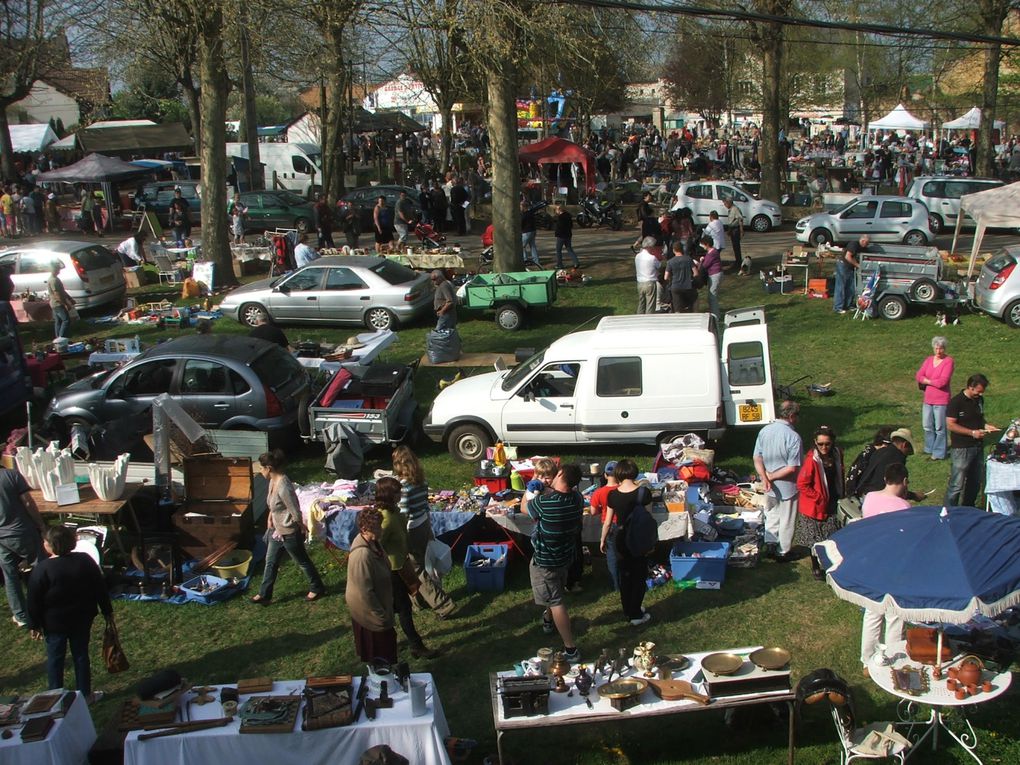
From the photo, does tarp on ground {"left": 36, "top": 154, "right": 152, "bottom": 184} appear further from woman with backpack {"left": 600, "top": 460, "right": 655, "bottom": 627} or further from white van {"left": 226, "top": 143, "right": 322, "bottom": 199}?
woman with backpack {"left": 600, "top": 460, "right": 655, "bottom": 627}

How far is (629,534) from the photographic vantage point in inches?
295

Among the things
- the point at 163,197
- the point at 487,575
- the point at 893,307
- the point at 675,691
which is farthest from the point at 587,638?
the point at 163,197

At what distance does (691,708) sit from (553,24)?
45.9 feet

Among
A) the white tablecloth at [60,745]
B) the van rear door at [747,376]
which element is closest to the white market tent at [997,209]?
the van rear door at [747,376]

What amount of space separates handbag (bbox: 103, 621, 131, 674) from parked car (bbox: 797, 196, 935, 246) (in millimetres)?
20237

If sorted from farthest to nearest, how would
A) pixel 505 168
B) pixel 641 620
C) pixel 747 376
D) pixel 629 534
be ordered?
pixel 505 168 < pixel 747 376 < pixel 641 620 < pixel 629 534

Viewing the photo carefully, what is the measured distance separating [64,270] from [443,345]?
9309 mm

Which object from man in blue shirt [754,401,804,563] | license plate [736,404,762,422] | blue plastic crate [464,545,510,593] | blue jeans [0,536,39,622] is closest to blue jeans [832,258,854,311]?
license plate [736,404,762,422]

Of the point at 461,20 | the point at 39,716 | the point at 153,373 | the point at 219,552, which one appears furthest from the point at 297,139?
the point at 39,716

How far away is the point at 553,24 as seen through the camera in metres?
17.1

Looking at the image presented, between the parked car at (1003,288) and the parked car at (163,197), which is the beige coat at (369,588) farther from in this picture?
the parked car at (163,197)

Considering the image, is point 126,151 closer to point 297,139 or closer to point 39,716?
point 297,139

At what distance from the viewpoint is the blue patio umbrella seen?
5.63 metres

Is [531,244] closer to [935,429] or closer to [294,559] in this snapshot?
[935,429]
